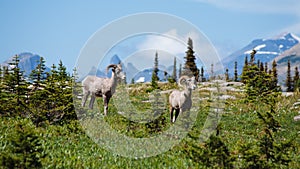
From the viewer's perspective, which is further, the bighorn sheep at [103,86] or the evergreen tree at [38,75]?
the bighorn sheep at [103,86]

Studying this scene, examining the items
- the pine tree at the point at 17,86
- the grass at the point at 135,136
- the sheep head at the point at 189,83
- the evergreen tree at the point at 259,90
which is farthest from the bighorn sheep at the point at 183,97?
the evergreen tree at the point at 259,90

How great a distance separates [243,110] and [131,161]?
14199 millimetres

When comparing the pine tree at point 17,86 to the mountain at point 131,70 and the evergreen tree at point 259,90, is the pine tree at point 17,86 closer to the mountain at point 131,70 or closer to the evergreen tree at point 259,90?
the mountain at point 131,70


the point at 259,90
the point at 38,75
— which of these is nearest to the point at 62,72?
the point at 38,75

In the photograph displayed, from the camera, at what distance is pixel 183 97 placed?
Result: 1777 cm

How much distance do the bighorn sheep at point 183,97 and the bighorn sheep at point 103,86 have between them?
2985 millimetres

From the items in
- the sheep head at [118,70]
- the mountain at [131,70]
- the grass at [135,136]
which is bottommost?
the grass at [135,136]

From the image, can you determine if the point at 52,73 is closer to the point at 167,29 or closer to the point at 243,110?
the point at 167,29

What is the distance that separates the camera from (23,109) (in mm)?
16172

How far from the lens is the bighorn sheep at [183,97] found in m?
17.6

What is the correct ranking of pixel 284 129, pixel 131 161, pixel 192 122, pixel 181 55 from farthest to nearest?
pixel 284 129 → pixel 192 122 → pixel 181 55 → pixel 131 161

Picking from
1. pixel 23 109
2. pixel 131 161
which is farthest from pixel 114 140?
pixel 23 109

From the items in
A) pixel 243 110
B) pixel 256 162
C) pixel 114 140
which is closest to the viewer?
pixel 256 162

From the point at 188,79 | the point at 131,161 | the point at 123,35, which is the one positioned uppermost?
the point at 123,35
